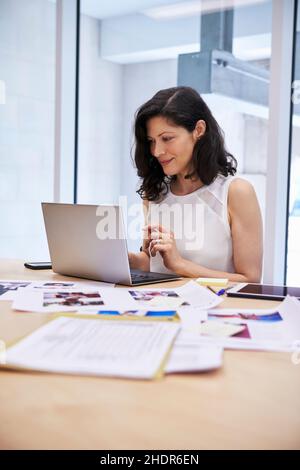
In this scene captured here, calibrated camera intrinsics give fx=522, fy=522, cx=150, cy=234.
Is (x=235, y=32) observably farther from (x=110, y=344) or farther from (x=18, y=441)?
(x=18, y=441)

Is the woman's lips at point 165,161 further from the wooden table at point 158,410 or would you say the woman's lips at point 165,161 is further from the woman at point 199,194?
the wooden table at point 158,410

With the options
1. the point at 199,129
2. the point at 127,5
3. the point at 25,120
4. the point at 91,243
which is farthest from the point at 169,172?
the point at 25,120

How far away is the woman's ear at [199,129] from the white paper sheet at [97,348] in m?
1.17

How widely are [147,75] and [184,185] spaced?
141cm

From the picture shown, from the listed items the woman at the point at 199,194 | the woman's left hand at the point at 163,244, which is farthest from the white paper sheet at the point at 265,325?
the woman at the point at 199,194

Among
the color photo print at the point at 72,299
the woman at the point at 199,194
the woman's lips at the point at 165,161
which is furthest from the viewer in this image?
the woman's lips at the point at 165,161

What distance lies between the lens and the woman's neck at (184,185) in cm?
204

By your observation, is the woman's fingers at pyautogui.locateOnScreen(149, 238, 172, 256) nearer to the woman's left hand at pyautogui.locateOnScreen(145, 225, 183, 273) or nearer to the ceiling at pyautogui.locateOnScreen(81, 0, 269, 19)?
the woman's left hand at pyautogui.locateOnScreen(145, 225, 183, 273)

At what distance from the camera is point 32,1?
134 inches

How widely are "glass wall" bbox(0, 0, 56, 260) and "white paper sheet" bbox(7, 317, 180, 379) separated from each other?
2592mm

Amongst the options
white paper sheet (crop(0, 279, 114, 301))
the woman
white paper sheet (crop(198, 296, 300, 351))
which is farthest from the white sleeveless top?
white paper sheet (crop(198, 296, 300, 351))

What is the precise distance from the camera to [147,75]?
3.24 meters

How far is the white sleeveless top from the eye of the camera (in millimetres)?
1905

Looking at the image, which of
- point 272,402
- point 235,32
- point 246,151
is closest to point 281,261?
point 246,151
